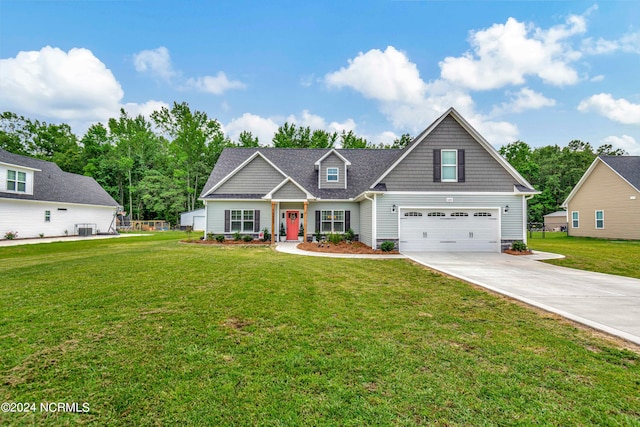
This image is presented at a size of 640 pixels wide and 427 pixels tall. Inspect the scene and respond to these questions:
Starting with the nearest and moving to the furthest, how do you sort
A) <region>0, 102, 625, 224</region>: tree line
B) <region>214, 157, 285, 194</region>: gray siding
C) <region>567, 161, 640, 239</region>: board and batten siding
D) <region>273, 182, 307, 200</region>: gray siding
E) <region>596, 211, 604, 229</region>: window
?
<region>273, 182, 307, 200</region>: gray siding
<region>214, 157, 285, 194</region>: gray siding
<region>567, 161, 640, 239</region>: board and batten siding
<region>596, 211, 604, 229</region>: window
<region>0, 102, 625, 224</region>: tree line

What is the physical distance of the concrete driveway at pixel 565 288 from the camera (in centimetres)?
437

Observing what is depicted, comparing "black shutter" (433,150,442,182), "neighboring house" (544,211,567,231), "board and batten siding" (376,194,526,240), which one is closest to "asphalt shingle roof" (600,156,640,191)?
"board and batten siding" (376,194,526,240)

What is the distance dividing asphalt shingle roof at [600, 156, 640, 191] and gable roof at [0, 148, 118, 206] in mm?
41193

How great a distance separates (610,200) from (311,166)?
72.8ft

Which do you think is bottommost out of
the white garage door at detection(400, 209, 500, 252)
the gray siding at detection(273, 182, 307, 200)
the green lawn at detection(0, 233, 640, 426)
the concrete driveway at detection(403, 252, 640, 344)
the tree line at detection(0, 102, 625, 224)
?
the concrete driveway at detection(403, 252, 640, 344)

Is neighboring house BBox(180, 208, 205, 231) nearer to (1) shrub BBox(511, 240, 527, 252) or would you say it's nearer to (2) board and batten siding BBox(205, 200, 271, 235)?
(2) board and batten siding BBox(205, 200, 271, 235)

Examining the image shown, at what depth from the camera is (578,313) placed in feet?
15.2

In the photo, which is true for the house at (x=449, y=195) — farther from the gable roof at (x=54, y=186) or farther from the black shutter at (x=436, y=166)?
the gable roof at (x=54, y=186)

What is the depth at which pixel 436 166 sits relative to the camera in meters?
13.4

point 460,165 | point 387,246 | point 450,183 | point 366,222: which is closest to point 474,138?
point 460,165

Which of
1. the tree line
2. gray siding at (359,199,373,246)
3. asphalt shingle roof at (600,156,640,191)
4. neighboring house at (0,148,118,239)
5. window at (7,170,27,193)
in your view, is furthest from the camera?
the tree line

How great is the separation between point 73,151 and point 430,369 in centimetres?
5271

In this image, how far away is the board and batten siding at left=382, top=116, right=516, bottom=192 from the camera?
13.3m

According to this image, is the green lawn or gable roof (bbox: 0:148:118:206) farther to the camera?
gable roof (bbox: 0:148:118:206)
